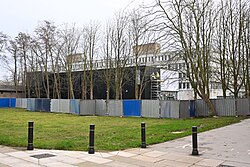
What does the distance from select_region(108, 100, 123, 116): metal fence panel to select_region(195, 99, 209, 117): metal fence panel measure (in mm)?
8165

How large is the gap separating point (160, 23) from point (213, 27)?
8.52 meters

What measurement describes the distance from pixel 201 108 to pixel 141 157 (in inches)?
902

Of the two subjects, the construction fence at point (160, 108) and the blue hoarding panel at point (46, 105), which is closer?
A: the construction fence at point (160, 108)

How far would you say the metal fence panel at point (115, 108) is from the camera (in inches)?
1278

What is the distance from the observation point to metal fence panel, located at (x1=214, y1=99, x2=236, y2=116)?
96.1 ft

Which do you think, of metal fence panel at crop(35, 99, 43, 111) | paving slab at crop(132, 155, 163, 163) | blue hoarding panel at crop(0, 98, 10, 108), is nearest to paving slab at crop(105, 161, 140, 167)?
paving slab at crop(132, 155, 163, 163)

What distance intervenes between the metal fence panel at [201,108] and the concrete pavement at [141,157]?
19.5 meters

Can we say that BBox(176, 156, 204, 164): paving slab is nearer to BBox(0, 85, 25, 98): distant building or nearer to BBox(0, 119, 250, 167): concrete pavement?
BBox(0, 119, 250, 167): concrete pavement

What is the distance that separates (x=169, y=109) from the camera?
1142 inches

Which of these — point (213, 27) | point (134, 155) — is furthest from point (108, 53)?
point (134, 155)

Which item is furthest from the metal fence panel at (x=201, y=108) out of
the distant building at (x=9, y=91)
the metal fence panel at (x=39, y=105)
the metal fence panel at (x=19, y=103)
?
the distant building at (x=9, y=91)

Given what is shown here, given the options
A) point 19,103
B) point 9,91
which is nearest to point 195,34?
point 19,103

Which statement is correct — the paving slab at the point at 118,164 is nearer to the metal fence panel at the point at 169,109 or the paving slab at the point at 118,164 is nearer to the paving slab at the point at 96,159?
the paving slab at the point at 96,159

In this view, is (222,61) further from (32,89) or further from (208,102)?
(32,89)
